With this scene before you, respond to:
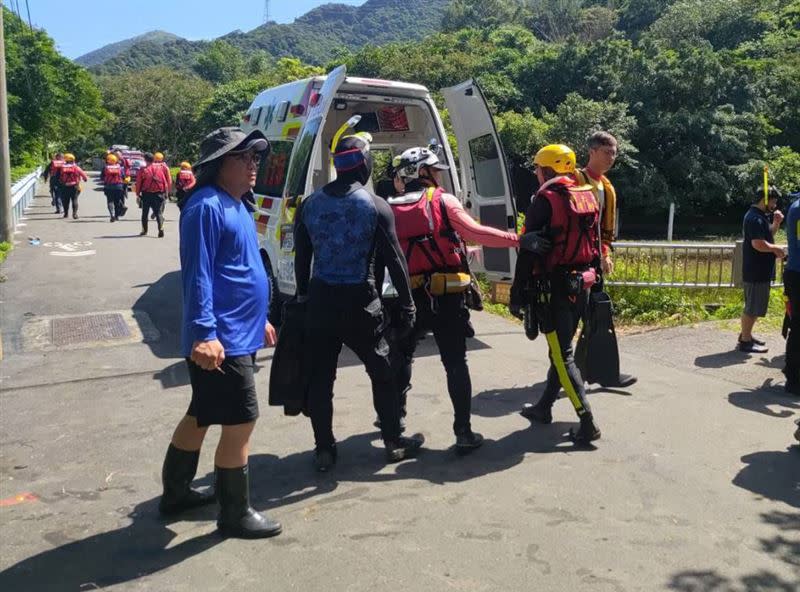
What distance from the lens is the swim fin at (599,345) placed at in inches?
213

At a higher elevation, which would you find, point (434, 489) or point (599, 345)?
point (599, 345)

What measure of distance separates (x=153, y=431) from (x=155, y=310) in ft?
13.6

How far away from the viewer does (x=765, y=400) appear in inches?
232

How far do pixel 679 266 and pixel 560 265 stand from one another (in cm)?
509

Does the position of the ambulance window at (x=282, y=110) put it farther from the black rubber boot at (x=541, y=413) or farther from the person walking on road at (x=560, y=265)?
the black rubber boot at (x=541, y=413)

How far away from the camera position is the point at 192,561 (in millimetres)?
3438

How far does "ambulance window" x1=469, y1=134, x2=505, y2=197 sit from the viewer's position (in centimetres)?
763

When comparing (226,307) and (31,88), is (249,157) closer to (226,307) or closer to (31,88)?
(226,307)

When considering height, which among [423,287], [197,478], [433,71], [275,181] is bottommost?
→ [197,478]

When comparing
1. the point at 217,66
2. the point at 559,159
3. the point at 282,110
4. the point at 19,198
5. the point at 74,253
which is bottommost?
the point at 74,253

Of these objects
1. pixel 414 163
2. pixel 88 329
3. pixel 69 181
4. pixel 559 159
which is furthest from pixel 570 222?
pixel 69 181

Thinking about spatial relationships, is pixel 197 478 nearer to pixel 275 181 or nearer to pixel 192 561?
pixel 192 561

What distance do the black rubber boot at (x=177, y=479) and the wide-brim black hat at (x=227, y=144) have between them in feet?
4.68

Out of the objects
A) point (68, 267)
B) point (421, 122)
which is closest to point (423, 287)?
point (421, 122)
